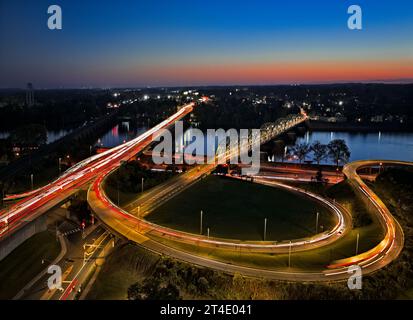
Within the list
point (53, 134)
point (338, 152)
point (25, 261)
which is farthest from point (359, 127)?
point (25, 261)

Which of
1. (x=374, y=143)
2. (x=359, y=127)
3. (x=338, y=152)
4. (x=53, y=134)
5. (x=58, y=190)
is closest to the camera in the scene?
(x=58, y=190)

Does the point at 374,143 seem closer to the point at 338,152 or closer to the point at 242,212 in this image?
the point at 338,152

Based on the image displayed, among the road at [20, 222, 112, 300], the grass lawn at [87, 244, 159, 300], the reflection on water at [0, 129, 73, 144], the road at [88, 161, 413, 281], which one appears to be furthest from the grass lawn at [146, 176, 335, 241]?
the reflection on water at [0, 129, 73, 144]

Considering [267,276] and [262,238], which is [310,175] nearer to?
[262,238]

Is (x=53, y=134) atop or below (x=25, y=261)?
atop

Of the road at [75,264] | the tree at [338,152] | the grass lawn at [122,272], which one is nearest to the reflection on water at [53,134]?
the tree at [338,152]

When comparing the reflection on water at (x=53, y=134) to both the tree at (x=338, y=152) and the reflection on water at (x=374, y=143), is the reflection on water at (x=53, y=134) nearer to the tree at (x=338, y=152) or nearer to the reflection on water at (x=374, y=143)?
the reflection on water at (x=374, y=143)
